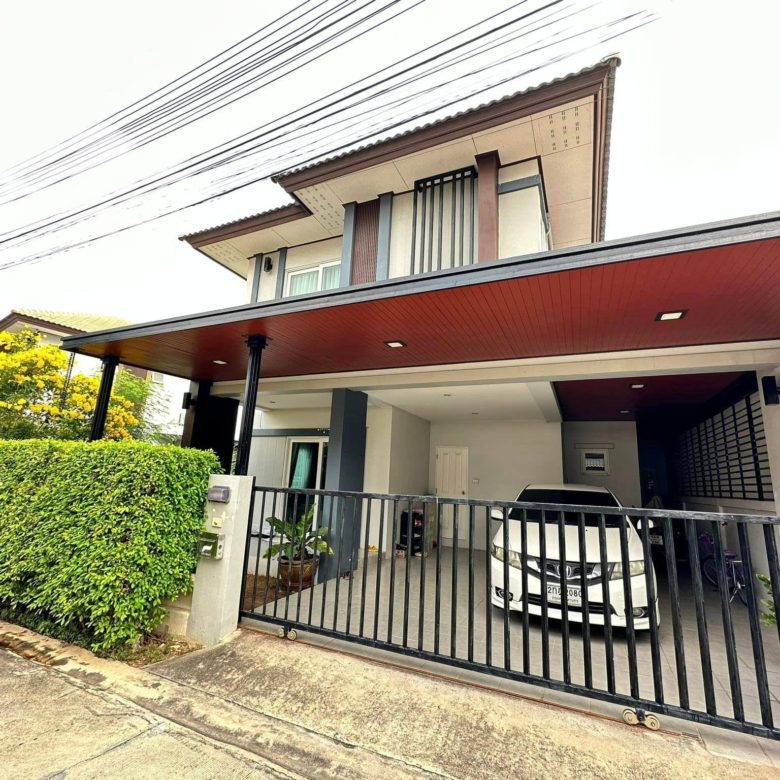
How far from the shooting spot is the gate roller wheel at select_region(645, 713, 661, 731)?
2428 mm

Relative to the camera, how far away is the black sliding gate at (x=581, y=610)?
237 cm

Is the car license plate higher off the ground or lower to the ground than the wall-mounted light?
lower

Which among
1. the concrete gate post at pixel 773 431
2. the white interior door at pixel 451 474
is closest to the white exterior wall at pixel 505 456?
the white interior door at pixel 451 474

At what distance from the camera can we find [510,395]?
6.59m

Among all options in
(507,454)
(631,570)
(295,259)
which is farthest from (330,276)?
(631,570)

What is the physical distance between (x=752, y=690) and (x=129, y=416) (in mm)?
9768

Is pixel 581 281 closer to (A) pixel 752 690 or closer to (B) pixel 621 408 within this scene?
(A) pixel 752 690

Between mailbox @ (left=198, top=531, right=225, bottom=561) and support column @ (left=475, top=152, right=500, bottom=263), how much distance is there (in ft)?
14.2

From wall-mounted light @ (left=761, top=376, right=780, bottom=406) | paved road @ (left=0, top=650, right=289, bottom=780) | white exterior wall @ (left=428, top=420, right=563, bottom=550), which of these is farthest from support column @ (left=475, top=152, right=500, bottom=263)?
paved road @ (left=0, top=650, right=289, bottom=780)

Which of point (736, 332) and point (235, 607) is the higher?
point (736, 332)

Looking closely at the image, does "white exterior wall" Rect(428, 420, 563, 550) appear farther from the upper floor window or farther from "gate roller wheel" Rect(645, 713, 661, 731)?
"gate roller wheel" Rect(645, 713, 661, 731)

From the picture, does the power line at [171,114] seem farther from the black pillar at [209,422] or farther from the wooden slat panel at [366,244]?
the black pillar at [209,422]

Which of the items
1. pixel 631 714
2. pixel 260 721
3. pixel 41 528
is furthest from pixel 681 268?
pixel 41 528

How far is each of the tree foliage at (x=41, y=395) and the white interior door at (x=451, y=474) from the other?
6783mm
